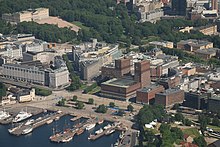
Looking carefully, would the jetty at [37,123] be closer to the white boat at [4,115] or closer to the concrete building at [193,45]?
the white boat at [4,115]

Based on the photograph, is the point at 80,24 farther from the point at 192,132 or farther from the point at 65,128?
the point at 192,132

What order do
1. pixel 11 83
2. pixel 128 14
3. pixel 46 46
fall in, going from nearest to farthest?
pixel 11 83 < pixel 46 46 < pixel 128 14

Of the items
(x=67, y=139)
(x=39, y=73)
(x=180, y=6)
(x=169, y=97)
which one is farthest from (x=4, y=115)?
(x=180, y=6)

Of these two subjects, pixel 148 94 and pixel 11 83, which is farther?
pixel 11 83

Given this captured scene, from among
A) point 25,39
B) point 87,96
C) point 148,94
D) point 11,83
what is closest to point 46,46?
point 25,39

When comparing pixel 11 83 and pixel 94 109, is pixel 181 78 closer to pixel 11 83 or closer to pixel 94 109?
pixel 94 109

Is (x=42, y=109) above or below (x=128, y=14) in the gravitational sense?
below
